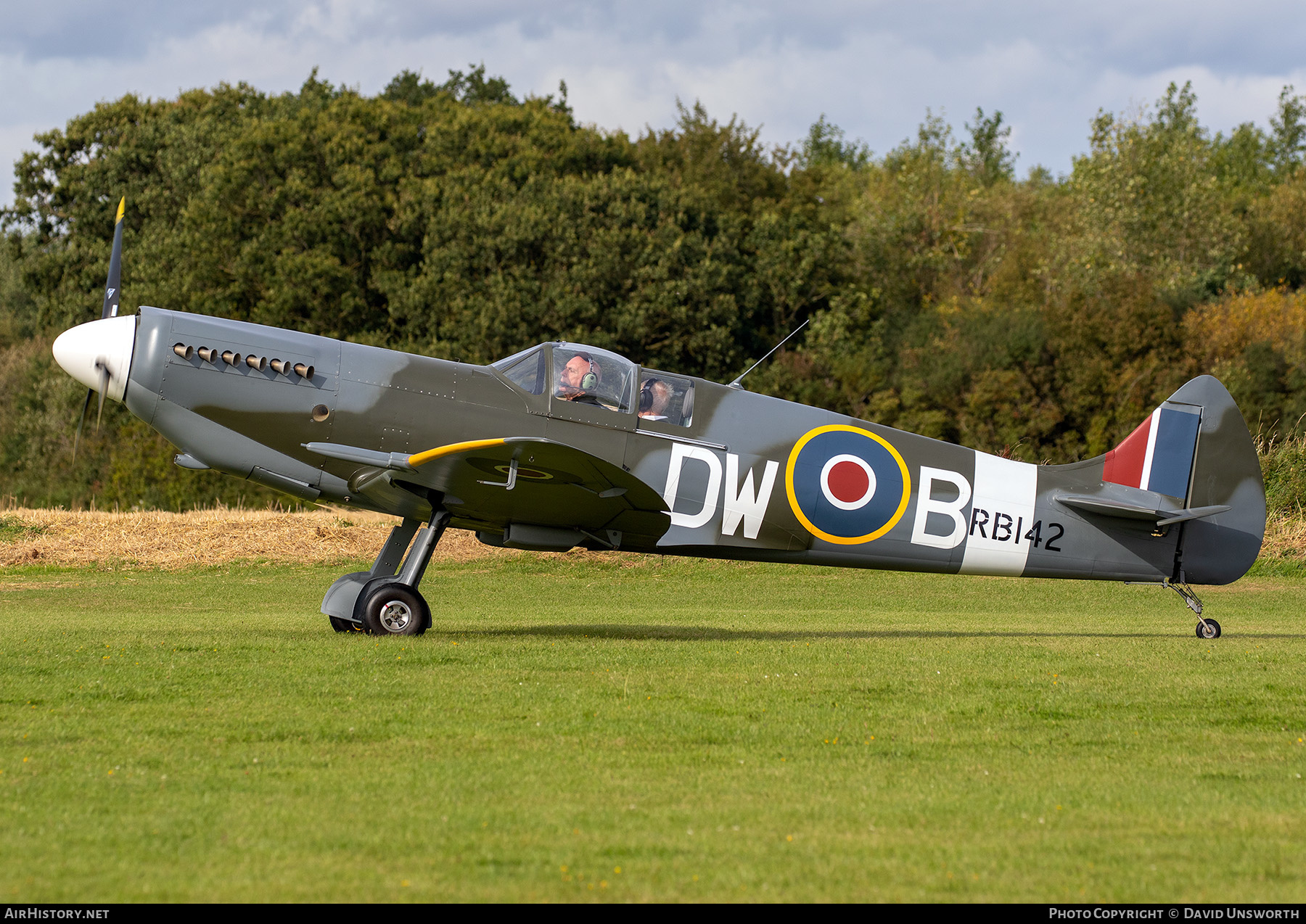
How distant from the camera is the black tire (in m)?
9.81

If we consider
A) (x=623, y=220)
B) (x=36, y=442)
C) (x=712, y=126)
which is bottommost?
(x=36, y=442)

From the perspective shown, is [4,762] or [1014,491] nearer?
[4,762]

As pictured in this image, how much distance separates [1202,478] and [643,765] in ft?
25.9

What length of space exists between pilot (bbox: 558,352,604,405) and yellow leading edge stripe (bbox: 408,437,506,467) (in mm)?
1201

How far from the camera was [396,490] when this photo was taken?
987cm

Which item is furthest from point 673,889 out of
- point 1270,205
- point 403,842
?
point 1270,205

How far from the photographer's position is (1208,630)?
11.3 meters

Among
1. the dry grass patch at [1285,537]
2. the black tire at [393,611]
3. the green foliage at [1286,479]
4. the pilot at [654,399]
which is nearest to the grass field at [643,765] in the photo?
the black tire at [393,611]

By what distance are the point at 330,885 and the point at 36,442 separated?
40.6m

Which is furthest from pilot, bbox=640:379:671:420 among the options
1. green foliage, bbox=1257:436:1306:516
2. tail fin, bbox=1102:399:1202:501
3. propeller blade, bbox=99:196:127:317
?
green foliage, bbox=1257:436:1306:516

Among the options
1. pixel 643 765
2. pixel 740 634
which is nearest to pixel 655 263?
pixel 740 634

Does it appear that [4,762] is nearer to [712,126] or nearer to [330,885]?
[330,885]

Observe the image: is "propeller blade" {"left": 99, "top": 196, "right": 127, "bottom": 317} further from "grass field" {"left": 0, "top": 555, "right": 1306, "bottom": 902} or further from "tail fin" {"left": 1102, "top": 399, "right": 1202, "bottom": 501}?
"tail fin" {"left": 1102, "top": 399, "right": 1202, "bottom": 501}

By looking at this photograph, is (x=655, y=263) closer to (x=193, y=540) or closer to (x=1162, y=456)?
(x=193, y=540)
